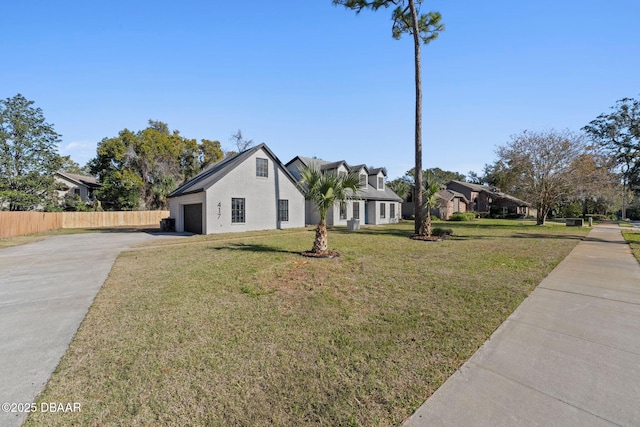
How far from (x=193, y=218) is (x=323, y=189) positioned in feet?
44.4

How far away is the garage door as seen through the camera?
60.3 ft

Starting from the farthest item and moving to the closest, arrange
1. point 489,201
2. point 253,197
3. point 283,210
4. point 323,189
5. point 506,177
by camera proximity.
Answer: point 489,201
point 506,177
point 283,210
point 253,197
point 323,189

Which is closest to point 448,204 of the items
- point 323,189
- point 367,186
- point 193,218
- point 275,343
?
point 367,186

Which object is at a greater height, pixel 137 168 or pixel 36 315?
pixel 137 168

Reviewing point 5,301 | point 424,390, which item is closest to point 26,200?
point 5,301

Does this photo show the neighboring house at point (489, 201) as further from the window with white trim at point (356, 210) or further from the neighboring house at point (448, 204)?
the window with white trim at point (356, 210)

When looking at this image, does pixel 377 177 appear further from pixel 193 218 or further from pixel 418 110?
pixel 193 218

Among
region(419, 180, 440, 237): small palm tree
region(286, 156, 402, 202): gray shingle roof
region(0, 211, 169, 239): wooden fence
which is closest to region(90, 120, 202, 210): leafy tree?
region(0, 211, 169, 239): wooden fence

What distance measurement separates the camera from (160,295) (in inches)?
220

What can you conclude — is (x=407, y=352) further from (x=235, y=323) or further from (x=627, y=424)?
(x=235, y=323)

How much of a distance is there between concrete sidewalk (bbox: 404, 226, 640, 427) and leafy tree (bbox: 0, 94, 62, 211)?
118ft

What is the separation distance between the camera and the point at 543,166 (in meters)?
22.5

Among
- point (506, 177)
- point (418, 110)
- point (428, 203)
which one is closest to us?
point (428, 203)

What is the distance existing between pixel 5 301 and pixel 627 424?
30.5ft
